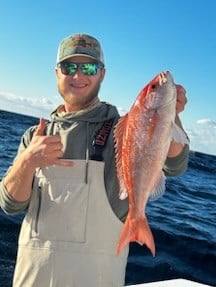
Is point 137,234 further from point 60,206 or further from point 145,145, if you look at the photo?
point 60,206

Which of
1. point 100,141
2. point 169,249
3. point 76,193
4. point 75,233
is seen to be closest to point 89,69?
point 100,141

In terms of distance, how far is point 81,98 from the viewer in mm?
3727

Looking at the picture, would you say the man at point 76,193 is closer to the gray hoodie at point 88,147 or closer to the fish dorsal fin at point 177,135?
the gray hoodie at point 88,147

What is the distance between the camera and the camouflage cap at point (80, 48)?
3.72m

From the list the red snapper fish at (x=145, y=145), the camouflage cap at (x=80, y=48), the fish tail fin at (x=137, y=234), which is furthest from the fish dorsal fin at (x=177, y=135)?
the camouflage cap at (x=80, y=48)

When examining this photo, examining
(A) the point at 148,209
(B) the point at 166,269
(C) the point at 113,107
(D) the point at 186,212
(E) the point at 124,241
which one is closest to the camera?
(E) the point at 124,241

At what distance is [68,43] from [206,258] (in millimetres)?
6923

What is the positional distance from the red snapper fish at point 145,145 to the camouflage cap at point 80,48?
34.7 inches

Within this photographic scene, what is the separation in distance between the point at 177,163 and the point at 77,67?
3.58ft

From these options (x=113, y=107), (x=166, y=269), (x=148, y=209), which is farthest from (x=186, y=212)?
(x=113, y=107)

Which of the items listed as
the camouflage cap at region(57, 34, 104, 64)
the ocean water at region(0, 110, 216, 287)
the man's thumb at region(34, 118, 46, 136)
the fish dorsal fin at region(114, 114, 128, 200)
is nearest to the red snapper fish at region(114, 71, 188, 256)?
the fish dorsal fin at region(114, 114, 128, 200)

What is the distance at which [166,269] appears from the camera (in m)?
8.38

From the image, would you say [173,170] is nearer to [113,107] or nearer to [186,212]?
[113,107]

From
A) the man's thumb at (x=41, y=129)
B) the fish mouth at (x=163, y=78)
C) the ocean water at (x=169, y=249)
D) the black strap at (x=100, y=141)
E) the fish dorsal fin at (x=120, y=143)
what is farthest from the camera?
the ocean water at (x=169, y=249)
